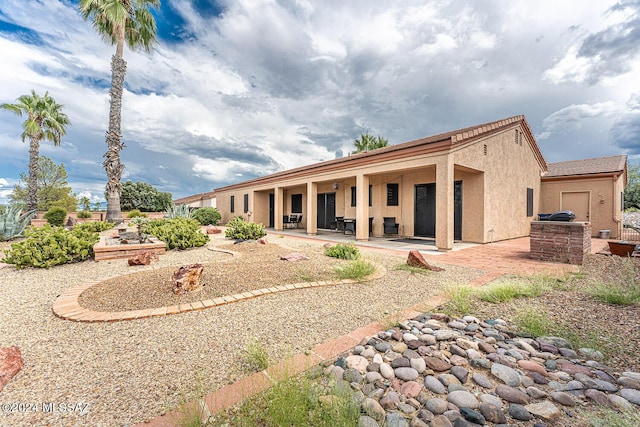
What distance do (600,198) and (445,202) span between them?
10.0 m

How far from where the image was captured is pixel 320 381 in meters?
1.67

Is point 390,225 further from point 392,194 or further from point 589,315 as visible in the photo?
point 589,315

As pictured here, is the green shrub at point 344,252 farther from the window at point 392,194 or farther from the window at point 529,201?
the window at point 529,201

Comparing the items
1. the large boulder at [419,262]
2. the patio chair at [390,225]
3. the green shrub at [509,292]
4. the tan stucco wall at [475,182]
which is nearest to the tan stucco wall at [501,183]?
the tan stucco wall at [475,182]

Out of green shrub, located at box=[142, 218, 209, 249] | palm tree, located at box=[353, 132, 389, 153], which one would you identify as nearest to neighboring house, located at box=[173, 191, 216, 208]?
palm tree, located at box=[353, 132, 389, 153]

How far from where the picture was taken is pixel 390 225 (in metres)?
10.7

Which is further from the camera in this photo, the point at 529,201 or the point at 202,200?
the point at 202,200

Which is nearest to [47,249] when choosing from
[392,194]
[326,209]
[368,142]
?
[392,194]

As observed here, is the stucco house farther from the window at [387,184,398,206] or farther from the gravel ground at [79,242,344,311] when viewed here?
the gravel ground at [79,242,344,311]

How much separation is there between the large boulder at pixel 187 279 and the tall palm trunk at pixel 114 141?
10922mm

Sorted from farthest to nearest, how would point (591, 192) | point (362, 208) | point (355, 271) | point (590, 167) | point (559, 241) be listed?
point (590, 167)
point (591, 192)
point (362, 208)
point (559, 241)
point (355, 271)

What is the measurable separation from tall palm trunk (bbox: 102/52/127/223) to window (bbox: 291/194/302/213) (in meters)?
9.12

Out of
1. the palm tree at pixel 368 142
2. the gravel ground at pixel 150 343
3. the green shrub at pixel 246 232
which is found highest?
the palm tree at pixel 368 142

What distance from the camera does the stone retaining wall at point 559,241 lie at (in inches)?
211
